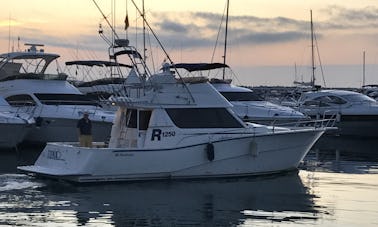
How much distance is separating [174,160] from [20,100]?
42.5 ft

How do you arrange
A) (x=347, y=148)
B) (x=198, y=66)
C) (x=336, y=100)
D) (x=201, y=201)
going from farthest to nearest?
(x=336, y=100) → (x=347, y=148) → (x=198, y=66) → (x=201, y=201)

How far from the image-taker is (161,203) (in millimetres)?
14445

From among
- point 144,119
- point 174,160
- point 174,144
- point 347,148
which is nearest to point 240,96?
point 347,148

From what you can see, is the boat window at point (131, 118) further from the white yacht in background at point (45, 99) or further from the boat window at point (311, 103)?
the boat window at point (311, 103)

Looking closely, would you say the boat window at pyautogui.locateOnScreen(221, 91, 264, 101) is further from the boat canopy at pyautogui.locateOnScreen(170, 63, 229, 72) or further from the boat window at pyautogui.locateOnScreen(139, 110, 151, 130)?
the boat window at pyautogui.locateOnScreen(139, 110, 151, 130)

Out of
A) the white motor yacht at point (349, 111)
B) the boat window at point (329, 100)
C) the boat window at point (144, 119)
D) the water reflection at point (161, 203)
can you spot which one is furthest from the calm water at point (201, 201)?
the boat window at point (329, 100)

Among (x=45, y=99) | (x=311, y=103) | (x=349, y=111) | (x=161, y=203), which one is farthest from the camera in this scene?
(x=311, y=103)

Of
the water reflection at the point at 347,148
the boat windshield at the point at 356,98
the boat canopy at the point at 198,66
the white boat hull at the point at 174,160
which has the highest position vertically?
the boat canopy at the point at 198,66

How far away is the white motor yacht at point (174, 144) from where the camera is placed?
1694cm

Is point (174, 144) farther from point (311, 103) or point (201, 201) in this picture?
point (311, 103)

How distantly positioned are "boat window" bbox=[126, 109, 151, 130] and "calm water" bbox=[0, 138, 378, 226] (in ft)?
6.00

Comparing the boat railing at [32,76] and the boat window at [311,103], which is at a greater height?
the boat railing at [32,76]

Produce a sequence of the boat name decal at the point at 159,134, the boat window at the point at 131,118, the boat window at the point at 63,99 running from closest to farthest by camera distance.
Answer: the boat name decal at the point at 159,134, the boat window at the point at 131,118, the boat window at the point at 63,99

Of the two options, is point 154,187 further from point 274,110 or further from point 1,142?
point 274,110
